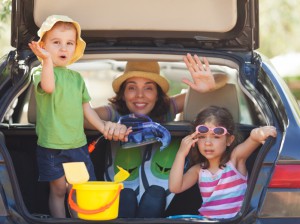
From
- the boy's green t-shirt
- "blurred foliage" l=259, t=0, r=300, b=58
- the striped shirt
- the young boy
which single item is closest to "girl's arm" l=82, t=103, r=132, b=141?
the young boy

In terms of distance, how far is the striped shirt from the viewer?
465 centimetres

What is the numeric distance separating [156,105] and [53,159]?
114 cm

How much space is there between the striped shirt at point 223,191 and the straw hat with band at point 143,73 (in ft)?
3.44

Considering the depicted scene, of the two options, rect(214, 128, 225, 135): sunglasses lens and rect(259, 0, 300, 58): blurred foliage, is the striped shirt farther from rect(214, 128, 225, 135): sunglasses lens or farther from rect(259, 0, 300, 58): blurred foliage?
rect(259, 0, 300, 58): blurred foliage

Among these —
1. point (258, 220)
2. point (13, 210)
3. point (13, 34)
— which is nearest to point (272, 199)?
point (258, 220)

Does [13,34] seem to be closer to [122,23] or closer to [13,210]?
[122,23]

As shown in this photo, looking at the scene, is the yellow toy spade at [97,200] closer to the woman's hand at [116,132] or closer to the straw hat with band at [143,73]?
the woman's hand at [116,132]

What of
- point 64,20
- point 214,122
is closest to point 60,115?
point 64,20

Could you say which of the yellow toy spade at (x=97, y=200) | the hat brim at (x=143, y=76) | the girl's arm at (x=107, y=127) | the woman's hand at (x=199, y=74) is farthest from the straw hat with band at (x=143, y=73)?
the yellow toy spade at (x=97, y=200)

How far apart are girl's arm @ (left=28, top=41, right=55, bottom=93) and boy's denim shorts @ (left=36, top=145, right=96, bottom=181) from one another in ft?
1.27

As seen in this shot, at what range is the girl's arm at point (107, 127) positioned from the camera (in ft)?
16.2

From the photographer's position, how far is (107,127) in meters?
4.97

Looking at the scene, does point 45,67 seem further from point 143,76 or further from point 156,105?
point 156,105

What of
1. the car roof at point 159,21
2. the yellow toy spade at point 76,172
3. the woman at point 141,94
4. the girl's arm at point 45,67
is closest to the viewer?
the yellow toy spade at point 76,172
